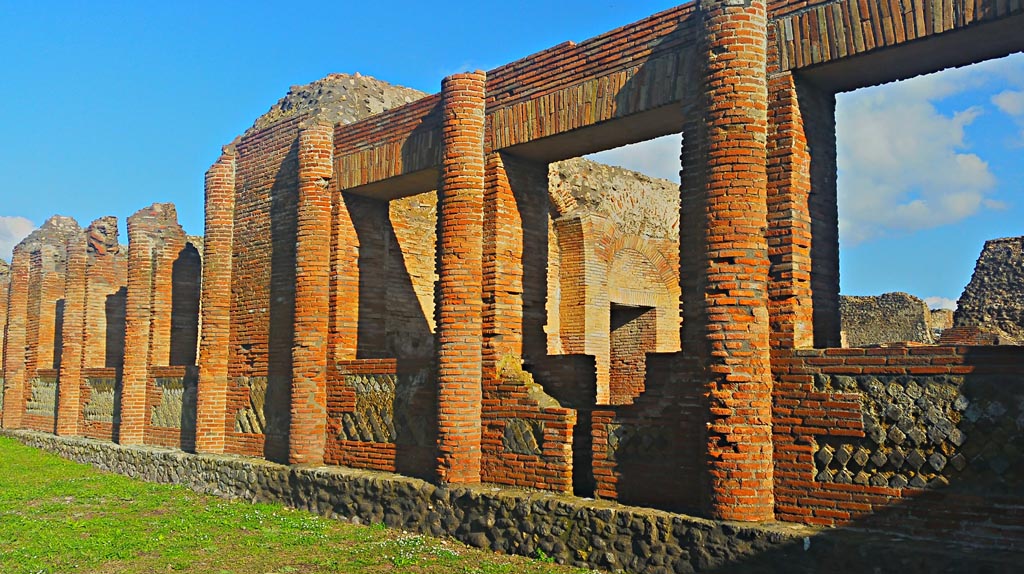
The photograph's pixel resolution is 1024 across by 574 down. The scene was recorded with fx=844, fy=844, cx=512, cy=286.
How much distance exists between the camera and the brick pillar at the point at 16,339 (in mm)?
19438

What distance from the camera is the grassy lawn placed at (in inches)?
293

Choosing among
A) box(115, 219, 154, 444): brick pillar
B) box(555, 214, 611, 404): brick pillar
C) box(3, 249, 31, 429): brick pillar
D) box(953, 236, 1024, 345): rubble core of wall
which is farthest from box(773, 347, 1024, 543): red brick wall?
box(3, 249, 31, 429): brick pillar

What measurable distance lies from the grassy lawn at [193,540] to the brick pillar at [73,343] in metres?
5.29

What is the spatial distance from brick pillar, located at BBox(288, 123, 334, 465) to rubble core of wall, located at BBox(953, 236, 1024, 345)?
38.8ft

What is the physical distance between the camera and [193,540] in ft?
27.9

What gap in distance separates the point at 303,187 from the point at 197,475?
434 cm

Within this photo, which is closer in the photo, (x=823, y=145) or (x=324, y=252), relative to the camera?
(x=823, y=145)

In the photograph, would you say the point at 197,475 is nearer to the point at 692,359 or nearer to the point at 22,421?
the point at 692,359

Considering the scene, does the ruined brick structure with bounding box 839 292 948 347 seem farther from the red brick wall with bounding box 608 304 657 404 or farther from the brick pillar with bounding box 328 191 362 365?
the brick pillar with bounding box 328 191 362 365

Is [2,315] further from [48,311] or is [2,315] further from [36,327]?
[48,311]

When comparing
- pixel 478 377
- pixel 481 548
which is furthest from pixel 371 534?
pixel 478 377

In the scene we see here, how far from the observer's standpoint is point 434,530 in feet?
27.7

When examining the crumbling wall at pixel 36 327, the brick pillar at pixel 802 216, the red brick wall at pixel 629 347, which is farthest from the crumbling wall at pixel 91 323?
the brick pillar at pixel 802 216

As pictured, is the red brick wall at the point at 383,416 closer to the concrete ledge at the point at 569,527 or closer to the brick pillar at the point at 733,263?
the concrete ledge at the point at 569,527
